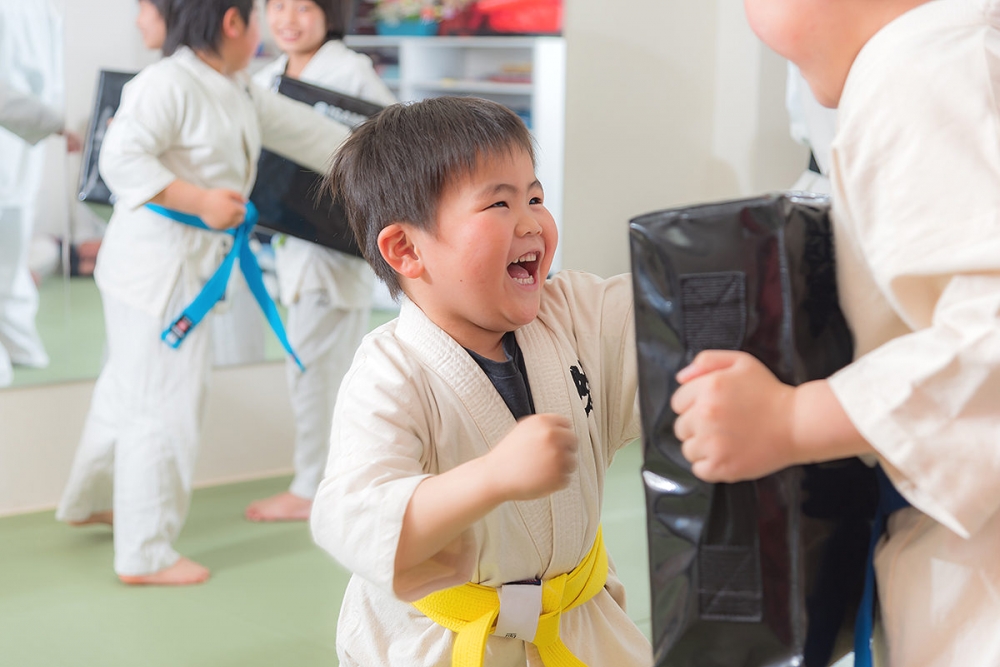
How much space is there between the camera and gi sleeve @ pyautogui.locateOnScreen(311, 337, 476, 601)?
883mm

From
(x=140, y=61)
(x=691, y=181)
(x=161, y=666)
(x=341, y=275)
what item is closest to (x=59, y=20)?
(x=140, y=61)

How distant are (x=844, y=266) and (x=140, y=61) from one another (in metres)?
2.84

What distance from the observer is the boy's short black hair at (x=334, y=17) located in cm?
327

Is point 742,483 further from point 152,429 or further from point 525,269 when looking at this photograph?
point 152,429

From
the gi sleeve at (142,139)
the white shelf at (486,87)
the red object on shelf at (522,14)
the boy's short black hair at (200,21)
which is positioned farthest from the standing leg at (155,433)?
the red object on shelf at (522,14)

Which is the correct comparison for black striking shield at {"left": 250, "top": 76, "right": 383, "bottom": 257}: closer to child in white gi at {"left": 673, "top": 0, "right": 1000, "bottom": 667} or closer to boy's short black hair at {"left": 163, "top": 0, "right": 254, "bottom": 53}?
boy's short black hair at {"left": 163, "top": 0, "right": 254, "bottom": 53}

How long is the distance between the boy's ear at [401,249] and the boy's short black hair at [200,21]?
1.76 m

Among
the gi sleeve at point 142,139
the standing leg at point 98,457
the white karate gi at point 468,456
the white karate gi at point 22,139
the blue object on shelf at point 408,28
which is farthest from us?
the blue object on shelf at point 408,28

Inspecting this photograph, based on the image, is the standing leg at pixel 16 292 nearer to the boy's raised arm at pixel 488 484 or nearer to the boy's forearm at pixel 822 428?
the boy's raised arm at pixel 488 484

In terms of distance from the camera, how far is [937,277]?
2.39 ft

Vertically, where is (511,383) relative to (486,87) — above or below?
below

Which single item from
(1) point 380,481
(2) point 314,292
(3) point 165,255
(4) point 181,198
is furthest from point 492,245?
(2) point 314,292

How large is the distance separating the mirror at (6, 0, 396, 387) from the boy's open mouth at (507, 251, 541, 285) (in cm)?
229

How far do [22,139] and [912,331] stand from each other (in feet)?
9.52
